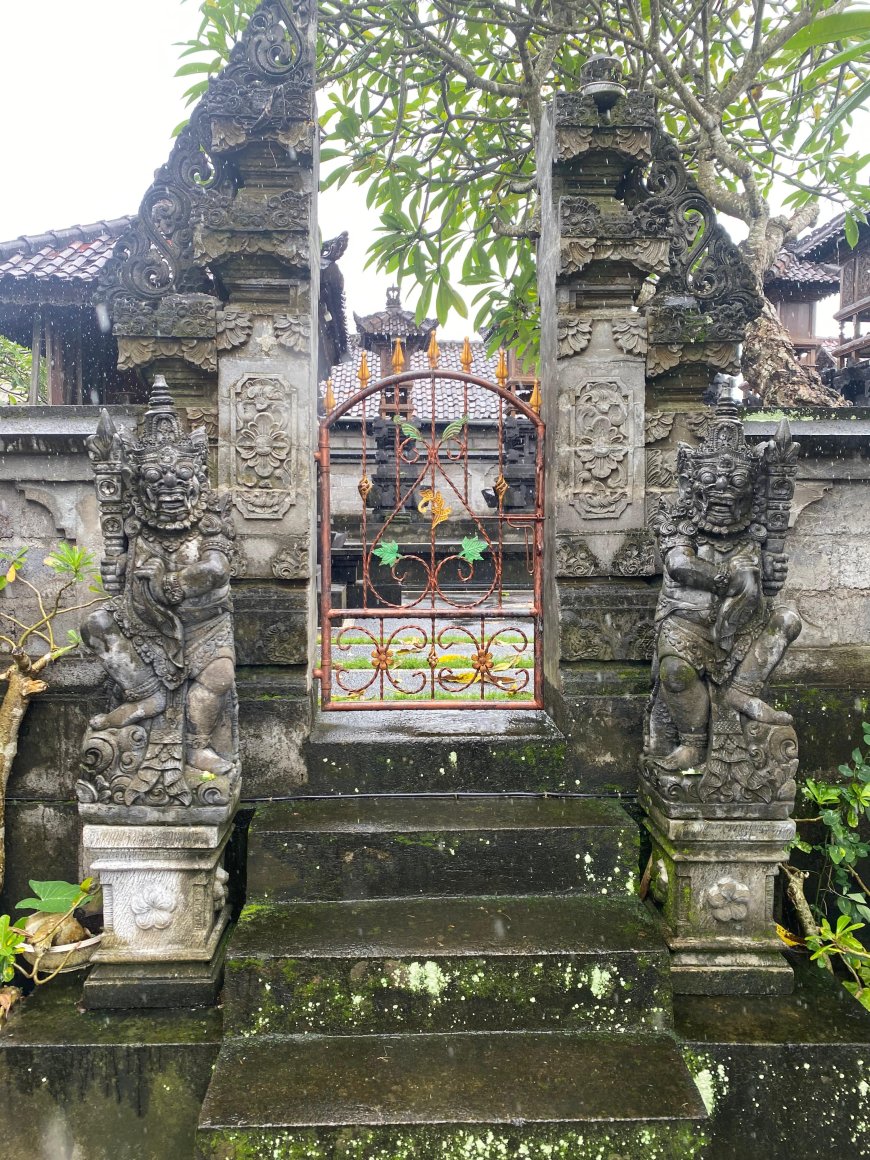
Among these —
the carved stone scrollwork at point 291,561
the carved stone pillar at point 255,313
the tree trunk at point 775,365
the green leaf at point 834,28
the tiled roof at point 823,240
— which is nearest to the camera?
the green leaf at point 834,28

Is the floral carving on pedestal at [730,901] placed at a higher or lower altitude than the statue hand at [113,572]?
lower

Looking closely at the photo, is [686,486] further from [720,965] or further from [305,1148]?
[305,1148]

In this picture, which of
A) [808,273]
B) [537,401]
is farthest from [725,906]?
[808,273]

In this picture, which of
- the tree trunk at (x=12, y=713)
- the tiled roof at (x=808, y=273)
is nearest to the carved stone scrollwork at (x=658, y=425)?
the tree trunk at (x=12, y=713)

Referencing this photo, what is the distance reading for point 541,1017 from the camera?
9.93 feet

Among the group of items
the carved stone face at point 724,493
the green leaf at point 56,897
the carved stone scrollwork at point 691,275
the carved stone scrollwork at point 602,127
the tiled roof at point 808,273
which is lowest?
the green leaf at point 56,897

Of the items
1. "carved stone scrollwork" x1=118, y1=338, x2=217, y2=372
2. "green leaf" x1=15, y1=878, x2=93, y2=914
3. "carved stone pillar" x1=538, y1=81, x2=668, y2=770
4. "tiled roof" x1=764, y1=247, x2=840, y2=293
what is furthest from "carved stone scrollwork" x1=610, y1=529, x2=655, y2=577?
"tiled roof" x1=764, y1=247, x2=840, y2=293

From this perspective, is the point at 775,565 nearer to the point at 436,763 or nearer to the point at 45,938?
the point at 436,763

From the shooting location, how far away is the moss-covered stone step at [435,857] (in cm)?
345

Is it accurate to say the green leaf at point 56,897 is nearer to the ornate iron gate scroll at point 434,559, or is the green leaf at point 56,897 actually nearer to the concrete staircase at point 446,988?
the concrete staircase at point 446,988

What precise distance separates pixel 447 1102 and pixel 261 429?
3042 mm

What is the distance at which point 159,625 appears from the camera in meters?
3.27

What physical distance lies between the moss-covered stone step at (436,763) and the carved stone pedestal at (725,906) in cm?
76

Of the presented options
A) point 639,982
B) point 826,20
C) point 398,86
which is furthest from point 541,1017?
point 398,86
